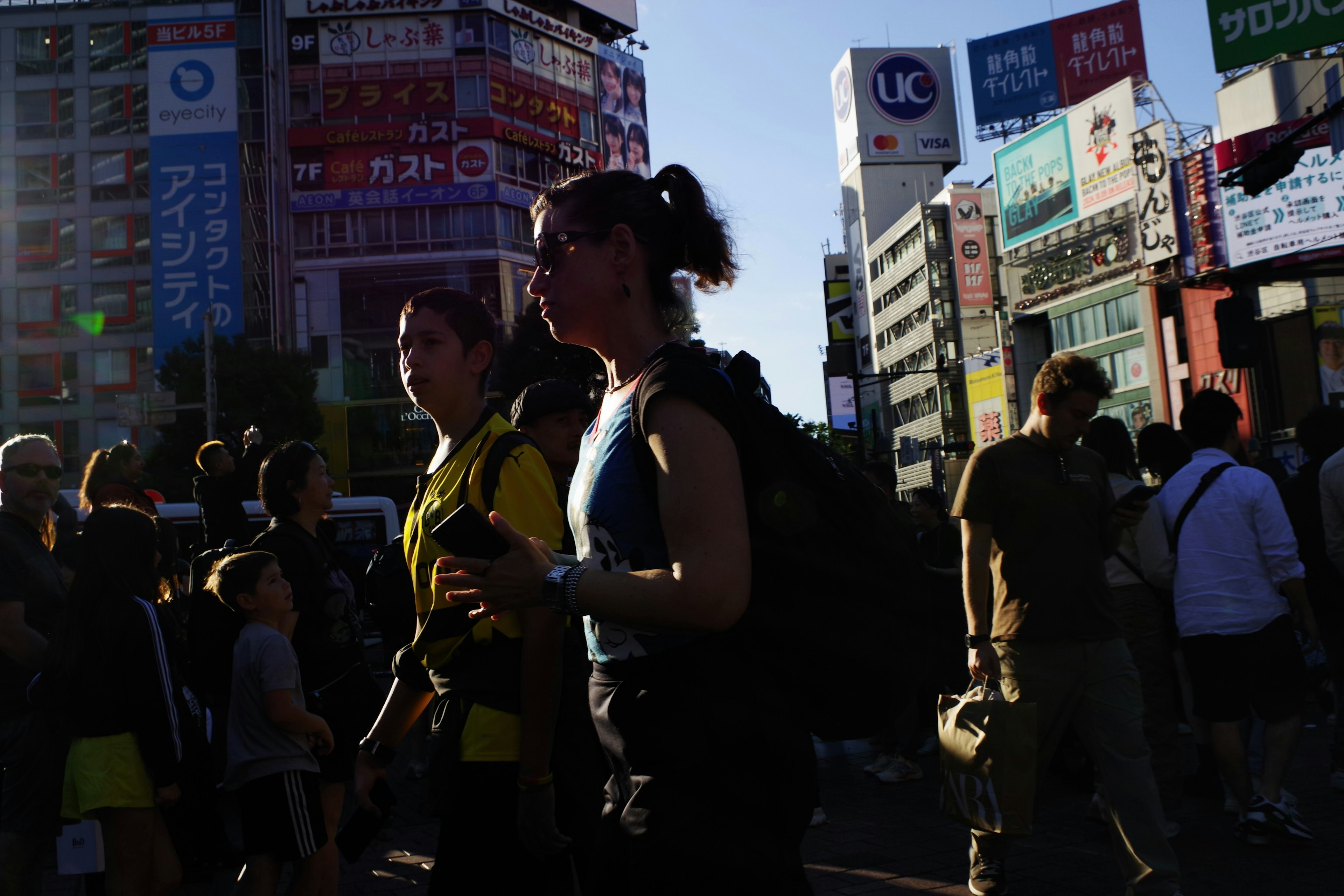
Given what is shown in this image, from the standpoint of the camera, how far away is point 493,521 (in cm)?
192

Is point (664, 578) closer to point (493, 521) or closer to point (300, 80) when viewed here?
point (493, 521)

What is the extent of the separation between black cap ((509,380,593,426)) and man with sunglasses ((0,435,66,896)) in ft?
6.82

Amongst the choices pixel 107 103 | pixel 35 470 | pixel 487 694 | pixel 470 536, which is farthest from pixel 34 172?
pixel 470 536

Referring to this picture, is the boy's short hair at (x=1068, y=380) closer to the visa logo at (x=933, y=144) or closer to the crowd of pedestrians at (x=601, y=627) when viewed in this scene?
the crowd of pedestrians at (x=601, y=627)

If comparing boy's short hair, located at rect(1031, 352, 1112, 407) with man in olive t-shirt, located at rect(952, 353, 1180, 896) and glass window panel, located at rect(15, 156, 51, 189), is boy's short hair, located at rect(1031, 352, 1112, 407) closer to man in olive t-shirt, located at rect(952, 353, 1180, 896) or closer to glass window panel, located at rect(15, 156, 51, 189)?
man in olive t-shirt, located at rect(952, 353, 1180, 896)

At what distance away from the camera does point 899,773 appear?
24.5 feet

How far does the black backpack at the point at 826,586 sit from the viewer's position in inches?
73.9

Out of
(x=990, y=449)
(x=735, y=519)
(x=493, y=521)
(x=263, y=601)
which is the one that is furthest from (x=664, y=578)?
(x=990, y=449)

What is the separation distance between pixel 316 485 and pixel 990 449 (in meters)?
2.73

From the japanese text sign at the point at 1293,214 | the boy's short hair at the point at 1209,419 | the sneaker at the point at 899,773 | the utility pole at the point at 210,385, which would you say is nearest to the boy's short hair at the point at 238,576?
the boy's short hair at the point at 1209,419

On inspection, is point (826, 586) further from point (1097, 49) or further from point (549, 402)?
point (1097, 49)

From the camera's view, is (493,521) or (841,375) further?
(841,375)

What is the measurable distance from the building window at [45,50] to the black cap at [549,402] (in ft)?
195

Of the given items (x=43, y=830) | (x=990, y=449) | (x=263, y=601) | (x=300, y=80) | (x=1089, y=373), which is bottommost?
(x=43, y=830)
